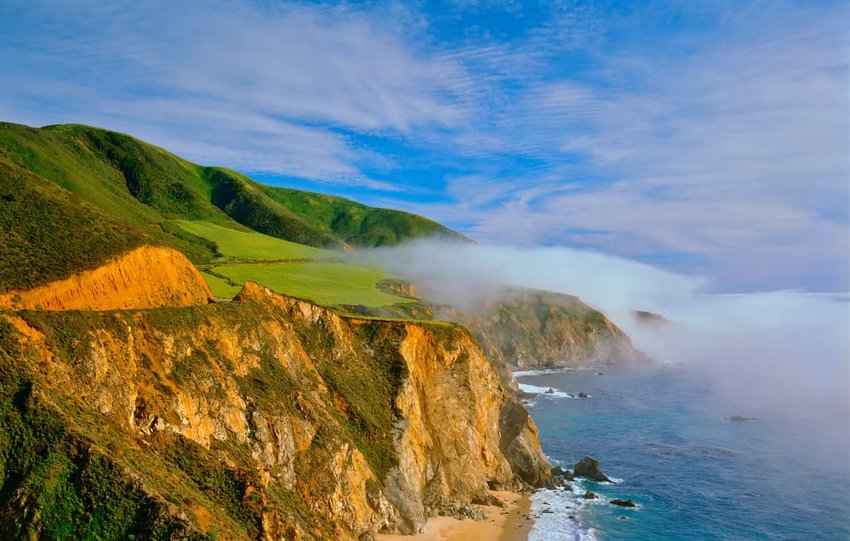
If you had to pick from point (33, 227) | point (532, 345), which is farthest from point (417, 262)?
point (33, 227)

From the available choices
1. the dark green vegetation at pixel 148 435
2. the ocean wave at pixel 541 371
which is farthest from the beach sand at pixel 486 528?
the ocean wave at pixel 541 371

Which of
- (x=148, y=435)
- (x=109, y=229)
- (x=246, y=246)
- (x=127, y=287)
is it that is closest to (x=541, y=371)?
(x=246, y=246)

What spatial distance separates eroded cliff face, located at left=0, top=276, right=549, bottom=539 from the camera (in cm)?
2308

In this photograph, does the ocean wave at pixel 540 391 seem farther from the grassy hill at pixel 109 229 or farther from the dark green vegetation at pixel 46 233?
the dark green vegetation at pixel 46 233

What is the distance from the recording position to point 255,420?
34.3 meters

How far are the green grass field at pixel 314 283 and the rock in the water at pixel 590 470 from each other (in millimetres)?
31799

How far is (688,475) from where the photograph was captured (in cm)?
6419

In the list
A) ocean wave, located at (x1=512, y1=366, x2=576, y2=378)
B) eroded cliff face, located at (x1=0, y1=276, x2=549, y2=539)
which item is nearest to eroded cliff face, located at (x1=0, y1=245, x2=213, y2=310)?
eroded cliff face, located at (x1=0, y1=276, x2=549, y2=539)

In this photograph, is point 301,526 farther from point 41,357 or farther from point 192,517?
point 41,357

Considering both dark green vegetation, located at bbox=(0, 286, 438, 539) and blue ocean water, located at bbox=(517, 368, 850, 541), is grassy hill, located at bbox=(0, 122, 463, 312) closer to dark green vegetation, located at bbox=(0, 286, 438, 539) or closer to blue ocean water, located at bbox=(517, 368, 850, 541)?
dark green vegetation, located at bbox=(0, 286, 438, 539)

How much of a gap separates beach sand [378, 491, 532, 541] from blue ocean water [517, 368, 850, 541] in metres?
1.48

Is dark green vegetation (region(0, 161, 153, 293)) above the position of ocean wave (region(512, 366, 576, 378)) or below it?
above

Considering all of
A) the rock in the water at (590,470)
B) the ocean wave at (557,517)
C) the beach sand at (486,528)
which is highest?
the rock in the water at (590,470)

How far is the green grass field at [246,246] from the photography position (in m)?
114
